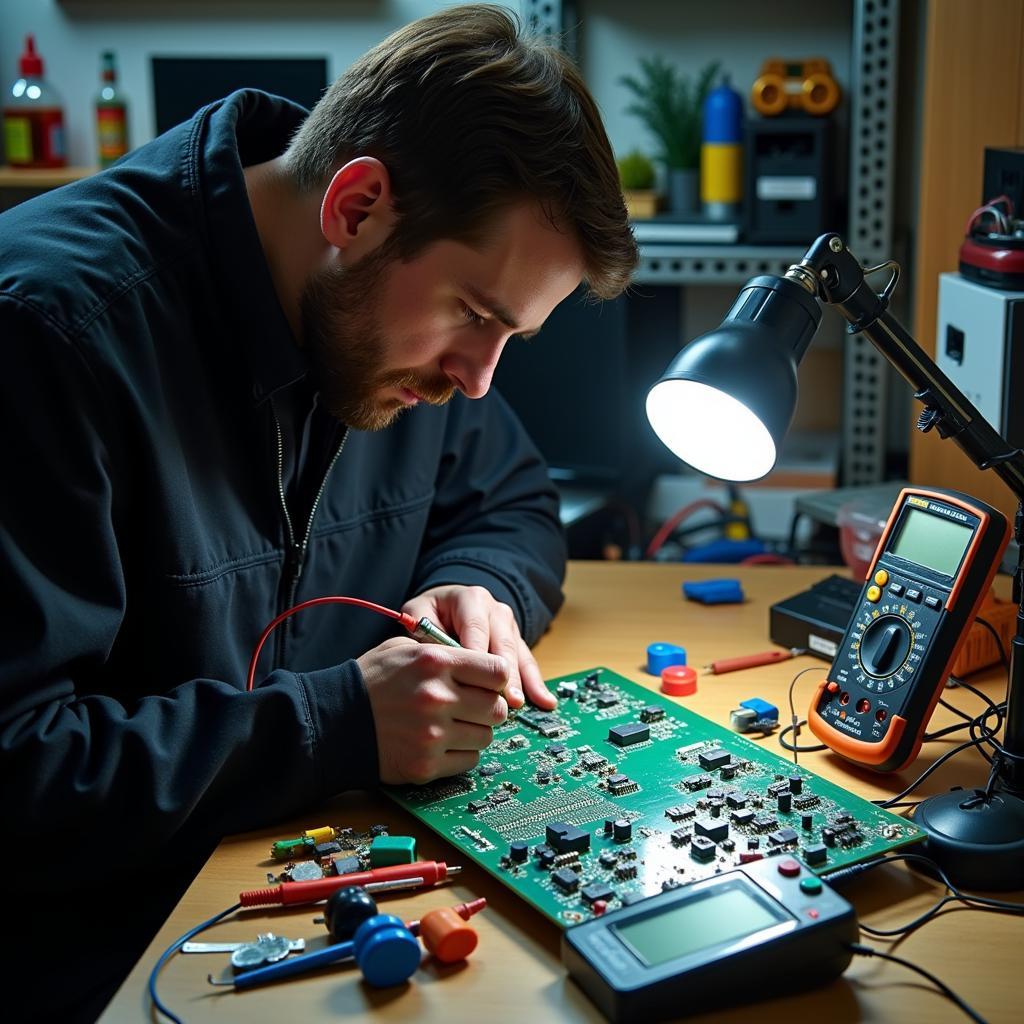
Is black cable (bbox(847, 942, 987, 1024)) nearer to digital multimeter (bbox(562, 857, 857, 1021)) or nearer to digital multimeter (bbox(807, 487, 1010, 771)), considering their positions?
digital multimeter (bbox(562, 857, 857, 1021))

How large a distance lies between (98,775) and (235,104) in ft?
2.20

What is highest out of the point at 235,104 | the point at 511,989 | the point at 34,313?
the point at 235,104

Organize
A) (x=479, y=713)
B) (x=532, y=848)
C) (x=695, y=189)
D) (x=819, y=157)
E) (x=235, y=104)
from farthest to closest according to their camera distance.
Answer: (x=695, y=189) < (x=819, y=157) < (x=235, y=104) < (x=479, y=713) < (x=532, y=848)

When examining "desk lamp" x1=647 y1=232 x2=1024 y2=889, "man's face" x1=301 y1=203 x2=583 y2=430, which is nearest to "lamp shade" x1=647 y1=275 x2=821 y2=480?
"desk lamp" x1=647 y1=232 x2=1024 y2=889

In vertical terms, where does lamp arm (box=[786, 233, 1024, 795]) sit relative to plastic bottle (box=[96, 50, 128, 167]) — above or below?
below

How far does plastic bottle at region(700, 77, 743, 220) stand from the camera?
204 centimetres

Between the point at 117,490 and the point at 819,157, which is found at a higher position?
the point at 819,157

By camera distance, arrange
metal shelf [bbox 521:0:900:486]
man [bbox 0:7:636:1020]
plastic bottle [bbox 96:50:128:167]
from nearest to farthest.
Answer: man [bbox 0:7:636:1020] → metal shelf [bbox 521:0:900:486] → plastic bottle [bbox 96:50:128:167]

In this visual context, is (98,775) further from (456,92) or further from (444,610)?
(456,92)

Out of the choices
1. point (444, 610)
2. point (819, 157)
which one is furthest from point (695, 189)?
point (444, 610)

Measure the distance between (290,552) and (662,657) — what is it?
1.29 ft

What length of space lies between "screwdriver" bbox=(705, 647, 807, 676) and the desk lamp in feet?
1.11

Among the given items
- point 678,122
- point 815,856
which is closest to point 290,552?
point 815,856

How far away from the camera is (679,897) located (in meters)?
0.87
